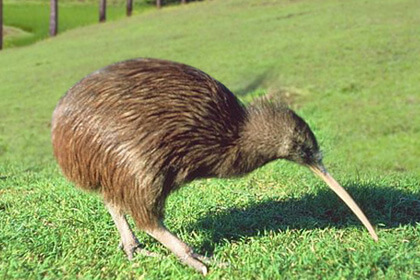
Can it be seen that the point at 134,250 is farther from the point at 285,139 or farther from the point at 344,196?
the point at 344,196

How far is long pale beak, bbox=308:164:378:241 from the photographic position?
12.6 ft

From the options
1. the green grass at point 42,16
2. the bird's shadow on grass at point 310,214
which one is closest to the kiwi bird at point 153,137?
the bird's shadow on grass at point 310,214

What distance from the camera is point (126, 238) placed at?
3895 millimetres

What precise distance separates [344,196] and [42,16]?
32.8 m

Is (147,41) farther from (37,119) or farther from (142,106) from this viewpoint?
(142,106)

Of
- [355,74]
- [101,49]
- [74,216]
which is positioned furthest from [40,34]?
[74,216]

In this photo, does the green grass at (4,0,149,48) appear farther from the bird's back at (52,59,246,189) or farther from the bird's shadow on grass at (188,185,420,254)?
the bird's back at (52,59,246,189)

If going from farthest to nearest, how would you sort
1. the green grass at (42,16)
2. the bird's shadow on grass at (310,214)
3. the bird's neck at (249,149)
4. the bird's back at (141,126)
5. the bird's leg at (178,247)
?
the green grass at (42,16) → the bird's shadow on grass at (310,214) → the bird's neck at (249,149) → the bird's leg at (178,247) → the bird's back at (141,126)

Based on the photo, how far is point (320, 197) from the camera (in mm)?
4844

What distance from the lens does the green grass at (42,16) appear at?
93.1 feet

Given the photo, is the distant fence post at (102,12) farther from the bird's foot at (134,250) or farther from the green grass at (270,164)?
the bird's foot at (134,250)

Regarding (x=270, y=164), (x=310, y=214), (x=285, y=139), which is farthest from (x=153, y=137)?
(x=270, y=164)

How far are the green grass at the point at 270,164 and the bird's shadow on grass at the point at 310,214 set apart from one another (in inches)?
0.5

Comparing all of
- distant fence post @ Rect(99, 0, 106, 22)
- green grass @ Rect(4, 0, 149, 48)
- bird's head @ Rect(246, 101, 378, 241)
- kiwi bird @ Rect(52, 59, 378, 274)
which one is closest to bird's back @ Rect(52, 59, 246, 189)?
kiwi bird @ Rect(52, 59, 378, 274)
